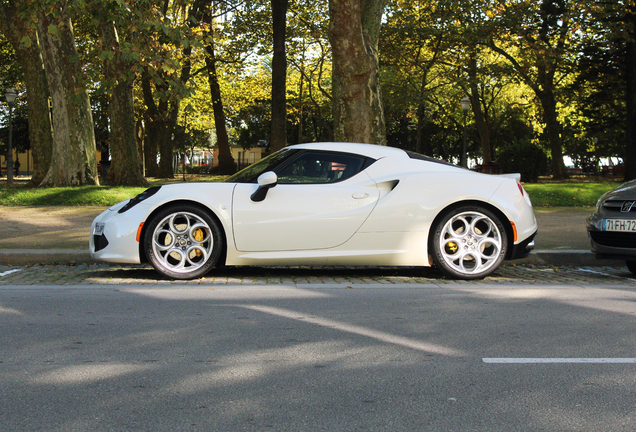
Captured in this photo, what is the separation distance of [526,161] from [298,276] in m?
25.0

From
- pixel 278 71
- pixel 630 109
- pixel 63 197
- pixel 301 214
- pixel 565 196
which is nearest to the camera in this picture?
pixel 301 214

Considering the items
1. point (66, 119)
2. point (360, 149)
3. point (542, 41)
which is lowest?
point (360, 149)

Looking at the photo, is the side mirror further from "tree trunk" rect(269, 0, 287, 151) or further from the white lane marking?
"tree trunk" rect(269, 0, 287, 151)

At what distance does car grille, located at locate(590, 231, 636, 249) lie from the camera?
6812 millimetres

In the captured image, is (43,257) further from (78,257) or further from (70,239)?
(70,239)

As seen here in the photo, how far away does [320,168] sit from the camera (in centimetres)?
675

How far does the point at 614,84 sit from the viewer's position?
3038 cm

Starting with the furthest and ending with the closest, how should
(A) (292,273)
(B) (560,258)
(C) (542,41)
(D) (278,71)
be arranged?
1. (C) (542,41)
2. (D) (278,71)
3. (B) (560,258)
4. (A) (292,273)

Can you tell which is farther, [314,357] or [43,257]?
[43,257]

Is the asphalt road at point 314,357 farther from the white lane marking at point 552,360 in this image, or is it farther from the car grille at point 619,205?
the car grille at point 619,205

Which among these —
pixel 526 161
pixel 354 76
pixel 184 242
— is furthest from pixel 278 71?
pixel 184 242

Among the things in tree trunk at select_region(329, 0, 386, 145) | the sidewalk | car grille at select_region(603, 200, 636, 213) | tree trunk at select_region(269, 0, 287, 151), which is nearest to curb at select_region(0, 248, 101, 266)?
the sidewalk

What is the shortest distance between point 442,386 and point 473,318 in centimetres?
168

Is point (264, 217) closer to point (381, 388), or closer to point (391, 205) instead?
point (391, 205)
